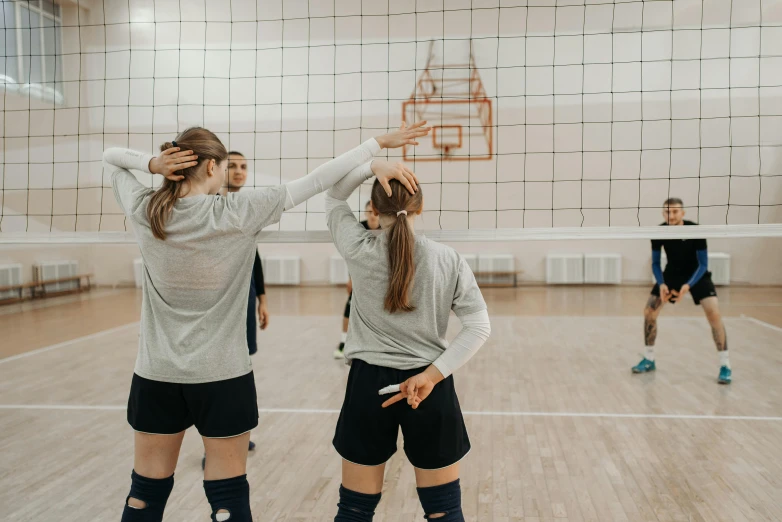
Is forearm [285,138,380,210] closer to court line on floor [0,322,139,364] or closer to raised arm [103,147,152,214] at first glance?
raised arm [103,147,152,214]

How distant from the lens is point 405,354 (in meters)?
1.72

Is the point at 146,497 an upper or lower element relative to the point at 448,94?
lower

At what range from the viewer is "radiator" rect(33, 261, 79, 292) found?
10.1 m

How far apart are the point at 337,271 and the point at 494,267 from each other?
2722 millimetres

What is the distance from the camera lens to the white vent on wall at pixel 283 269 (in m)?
11.7

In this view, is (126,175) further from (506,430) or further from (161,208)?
(506,430)

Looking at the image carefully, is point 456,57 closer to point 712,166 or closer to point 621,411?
point 712,166

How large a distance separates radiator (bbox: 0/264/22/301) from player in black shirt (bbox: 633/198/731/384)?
838 centimetres

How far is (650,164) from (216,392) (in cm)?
1027

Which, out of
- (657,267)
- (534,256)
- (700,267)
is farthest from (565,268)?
(700,267)

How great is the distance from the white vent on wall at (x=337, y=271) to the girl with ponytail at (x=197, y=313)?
9.79 meters

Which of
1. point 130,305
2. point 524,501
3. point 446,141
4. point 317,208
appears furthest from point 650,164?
point 524,501

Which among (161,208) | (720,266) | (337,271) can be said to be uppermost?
(161,208)

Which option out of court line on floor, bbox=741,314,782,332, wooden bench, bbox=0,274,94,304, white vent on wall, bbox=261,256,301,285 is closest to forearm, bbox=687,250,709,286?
court line on floor, bbox=741,314,782,332
